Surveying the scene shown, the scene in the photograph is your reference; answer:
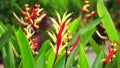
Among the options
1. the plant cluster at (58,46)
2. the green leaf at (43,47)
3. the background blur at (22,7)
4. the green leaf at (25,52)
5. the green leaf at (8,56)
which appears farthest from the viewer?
the background blur at (22,7)

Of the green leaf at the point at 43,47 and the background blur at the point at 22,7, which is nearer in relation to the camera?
the green leaf at the point at 43,47

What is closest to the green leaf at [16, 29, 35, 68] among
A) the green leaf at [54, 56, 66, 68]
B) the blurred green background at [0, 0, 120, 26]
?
the green leaf at [54, 56, 66, 68]

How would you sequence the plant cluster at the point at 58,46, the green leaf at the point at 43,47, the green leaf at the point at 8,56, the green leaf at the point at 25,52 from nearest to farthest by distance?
1. the plant cluster at the point at 58,46
2. the green leaf at the point at 25,52
3. the green leaf at the point at 8,56
4. the green leaf at the point at 43,47

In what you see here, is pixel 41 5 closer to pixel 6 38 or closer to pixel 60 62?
pixel 6 38

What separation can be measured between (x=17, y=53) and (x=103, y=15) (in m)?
0.50

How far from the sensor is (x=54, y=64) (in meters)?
2.02

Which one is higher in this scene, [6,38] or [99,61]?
[6,38]

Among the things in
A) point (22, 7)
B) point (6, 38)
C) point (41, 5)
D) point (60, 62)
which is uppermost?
point (6, 38)

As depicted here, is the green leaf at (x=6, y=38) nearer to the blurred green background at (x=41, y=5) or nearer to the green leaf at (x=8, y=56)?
the green leaf at (x=8, y=56)

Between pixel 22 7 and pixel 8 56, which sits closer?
pixel 8 56

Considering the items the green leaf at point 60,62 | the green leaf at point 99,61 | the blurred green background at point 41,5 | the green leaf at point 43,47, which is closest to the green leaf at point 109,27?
the green leaf at point 99,61

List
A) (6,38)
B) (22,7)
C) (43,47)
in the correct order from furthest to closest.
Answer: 1. (22,7)
2. (43,47)
3. (6,38)

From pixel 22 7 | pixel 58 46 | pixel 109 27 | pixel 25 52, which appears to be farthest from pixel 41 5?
pixel 58 46

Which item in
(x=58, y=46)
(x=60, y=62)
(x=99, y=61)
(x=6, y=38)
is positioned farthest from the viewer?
(x=99, y=61)
